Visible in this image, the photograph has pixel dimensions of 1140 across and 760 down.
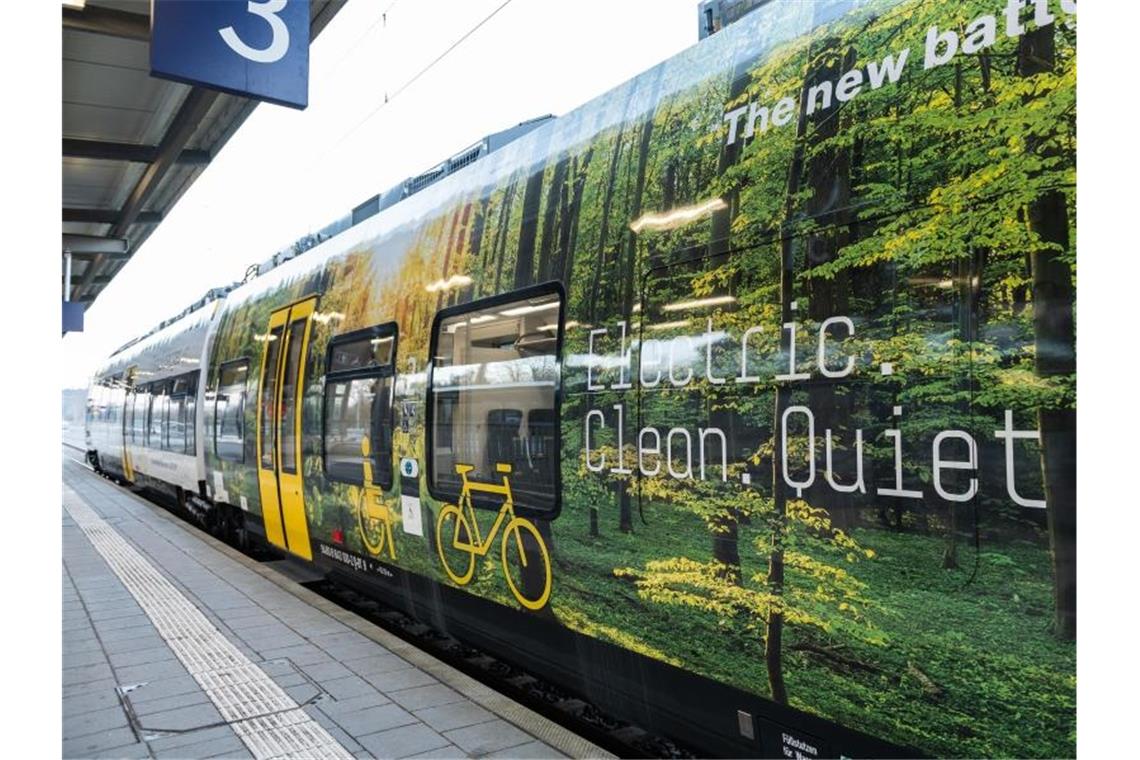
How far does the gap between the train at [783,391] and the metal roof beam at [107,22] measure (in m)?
6.65

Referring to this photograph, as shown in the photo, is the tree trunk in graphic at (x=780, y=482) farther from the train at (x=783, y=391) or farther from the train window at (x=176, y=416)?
the train window at (x=176, y=416)

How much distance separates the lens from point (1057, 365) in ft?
6.45

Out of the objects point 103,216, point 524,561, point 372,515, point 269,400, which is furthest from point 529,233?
point 103,216

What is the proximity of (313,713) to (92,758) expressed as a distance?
99 centimetres

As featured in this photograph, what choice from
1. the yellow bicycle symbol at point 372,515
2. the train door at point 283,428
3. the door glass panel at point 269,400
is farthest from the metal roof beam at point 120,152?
the yellow bicycle symbol at point 372,515

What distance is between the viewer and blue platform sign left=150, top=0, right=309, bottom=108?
4.79 meters

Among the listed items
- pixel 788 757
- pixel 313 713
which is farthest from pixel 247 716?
pixel 788 757

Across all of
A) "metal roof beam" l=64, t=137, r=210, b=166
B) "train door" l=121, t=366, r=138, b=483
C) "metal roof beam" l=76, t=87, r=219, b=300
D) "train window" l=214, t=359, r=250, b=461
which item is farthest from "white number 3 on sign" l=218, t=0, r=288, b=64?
"train door" l=121, t=366, r=138, b=483

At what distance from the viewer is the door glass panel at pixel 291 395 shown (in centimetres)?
722

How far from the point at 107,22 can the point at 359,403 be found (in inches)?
253

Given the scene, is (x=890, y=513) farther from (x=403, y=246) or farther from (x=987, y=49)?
(x=403, y=246)

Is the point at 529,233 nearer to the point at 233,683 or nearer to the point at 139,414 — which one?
the point at 233,683

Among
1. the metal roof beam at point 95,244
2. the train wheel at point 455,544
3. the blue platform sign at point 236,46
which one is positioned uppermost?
the metal roof beam at point 95,244

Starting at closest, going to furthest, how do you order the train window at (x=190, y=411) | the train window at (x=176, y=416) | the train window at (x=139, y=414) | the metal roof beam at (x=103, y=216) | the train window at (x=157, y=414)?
the train window at (x=190, y=411) < the train window at (x=176, y=416) < the train window at (x=157, y=414) < the train window at (x=139, y=414) < the metal roof beam at (x=103, y=216)
